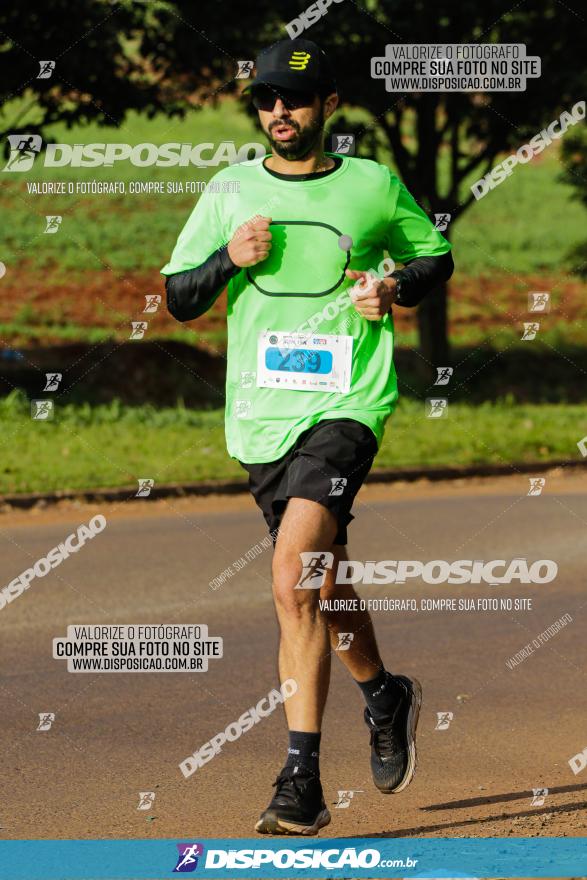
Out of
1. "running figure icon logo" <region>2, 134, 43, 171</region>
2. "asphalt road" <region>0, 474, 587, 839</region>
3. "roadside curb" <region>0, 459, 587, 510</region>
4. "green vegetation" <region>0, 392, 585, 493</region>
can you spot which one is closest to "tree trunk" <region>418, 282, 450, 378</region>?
"green vegetation" <region>0, 392, 585, 493</region>

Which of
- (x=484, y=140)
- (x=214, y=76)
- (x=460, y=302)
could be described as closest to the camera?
(x=214, y=76)

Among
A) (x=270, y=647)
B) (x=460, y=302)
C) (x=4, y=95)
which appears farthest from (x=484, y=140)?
(x=270, y=647)

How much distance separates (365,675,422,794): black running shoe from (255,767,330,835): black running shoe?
522 mm

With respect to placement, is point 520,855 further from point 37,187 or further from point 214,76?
point 214,76

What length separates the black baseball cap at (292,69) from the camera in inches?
197

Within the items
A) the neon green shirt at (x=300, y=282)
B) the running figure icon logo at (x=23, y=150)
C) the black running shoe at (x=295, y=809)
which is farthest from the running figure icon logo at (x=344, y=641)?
the running figure icon logo at (x=23, y=150)

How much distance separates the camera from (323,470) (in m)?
4.88

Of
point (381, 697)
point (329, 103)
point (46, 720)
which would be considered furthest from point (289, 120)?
point (46, 720)

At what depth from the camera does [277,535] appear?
496cm

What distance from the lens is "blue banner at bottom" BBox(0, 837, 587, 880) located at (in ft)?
14.5

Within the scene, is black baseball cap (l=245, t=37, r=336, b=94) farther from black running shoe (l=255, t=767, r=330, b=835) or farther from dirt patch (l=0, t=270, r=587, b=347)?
dirt patch (l=0, t=270, r=587, b=347)

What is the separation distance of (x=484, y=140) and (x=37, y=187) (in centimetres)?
1201

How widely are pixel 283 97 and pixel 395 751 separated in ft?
7.10

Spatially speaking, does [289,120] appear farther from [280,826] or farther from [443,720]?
[443,720]
